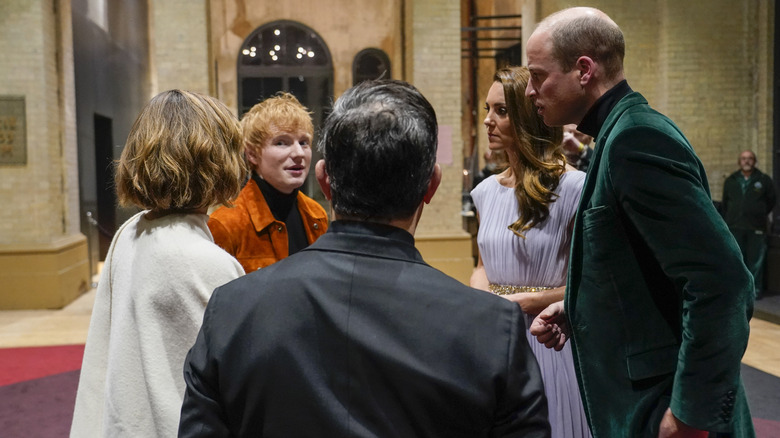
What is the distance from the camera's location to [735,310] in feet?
4.73

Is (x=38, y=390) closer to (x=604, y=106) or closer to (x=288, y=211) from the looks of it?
(x=288, y=211)

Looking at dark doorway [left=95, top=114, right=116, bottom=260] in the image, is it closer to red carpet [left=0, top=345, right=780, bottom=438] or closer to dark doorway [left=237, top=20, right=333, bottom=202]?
dark doorway [left=237, top=20, right=333, bottom=202]

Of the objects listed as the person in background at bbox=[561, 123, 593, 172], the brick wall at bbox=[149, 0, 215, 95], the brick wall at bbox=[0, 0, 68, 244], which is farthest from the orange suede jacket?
the brick wall at bbox=[0, 0, 68, 244]

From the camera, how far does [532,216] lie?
244 centimetres

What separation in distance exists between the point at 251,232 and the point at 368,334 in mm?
1740

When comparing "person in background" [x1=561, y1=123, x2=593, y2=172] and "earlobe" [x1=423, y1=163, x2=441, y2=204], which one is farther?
"person in background" [x1=561, y1=123, x2=593, y2=172]

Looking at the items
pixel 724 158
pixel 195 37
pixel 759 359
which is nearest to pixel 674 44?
pixel 724 158

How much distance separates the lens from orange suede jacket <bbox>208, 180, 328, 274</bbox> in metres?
2.65

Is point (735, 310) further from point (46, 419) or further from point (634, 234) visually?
point (46, 419)

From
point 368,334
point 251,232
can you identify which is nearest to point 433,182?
point 368,334

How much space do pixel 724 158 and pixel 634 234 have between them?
8.56 m

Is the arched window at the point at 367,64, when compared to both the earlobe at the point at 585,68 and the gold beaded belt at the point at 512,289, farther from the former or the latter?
the earlobe at the point at 585,68

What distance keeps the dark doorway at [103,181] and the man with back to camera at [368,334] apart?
12.8 metres

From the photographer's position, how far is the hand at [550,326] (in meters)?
2.01
